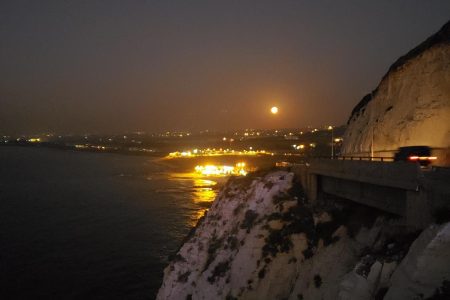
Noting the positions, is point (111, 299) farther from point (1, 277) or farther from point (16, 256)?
point (16, 256)

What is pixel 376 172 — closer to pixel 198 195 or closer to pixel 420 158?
pixel 420 158

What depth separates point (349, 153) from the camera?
33500mm

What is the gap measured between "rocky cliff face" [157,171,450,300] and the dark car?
4.40m

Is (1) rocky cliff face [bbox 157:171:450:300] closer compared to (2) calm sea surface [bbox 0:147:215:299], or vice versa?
(1) rocky cliff face [bbox 157:171:450:300]

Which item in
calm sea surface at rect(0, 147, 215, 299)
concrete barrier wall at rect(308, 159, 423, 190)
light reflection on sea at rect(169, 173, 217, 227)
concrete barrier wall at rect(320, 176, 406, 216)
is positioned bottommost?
calm sea surface at rect(0, 147, 215, 299)

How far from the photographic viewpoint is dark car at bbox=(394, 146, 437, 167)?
21.7 meters

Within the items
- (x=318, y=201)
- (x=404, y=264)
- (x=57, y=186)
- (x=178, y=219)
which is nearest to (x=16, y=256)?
(x=178, y=219)

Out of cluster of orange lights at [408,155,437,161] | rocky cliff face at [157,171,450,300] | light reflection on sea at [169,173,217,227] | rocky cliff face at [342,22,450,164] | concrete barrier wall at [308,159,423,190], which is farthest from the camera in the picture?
light reflection on sea at [169,173,217,227]

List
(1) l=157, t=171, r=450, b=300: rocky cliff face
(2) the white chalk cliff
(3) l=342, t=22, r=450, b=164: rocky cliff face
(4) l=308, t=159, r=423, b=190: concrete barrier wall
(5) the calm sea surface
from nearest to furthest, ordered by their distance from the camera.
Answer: (1) l=157, t=171, r=450, b=300: rocky cliff face < (2) the white chalk cliff < (4) l=308, t=159, r=423, b=190: concrete barrier wall < (3) l=342, t=22, r=450, b=164: rocky cliff face < (5) the calm sea surface

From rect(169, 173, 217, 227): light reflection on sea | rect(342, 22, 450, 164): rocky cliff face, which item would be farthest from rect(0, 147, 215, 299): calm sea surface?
rect(342, 22, 450, 164): rocky cliff face

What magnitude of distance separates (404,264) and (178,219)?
48.7 m

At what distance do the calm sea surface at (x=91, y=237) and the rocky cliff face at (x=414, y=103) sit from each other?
22208mm

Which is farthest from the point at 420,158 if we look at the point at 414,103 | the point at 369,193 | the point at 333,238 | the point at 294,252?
the point at 294,252

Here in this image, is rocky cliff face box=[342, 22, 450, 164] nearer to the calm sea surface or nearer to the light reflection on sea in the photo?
the calm sea surface
